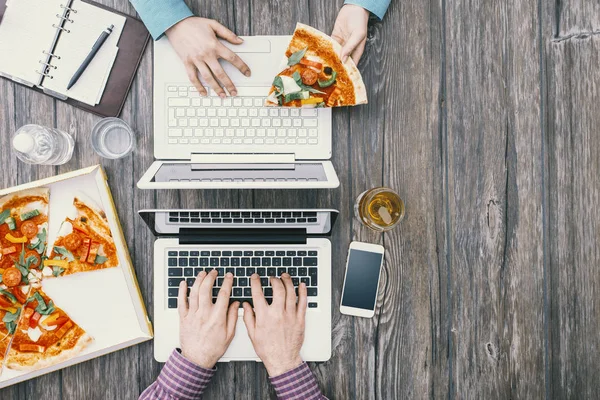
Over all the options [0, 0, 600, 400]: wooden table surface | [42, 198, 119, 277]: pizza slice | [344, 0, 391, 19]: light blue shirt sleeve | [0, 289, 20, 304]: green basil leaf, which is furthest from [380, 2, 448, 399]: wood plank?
[0, 289, 20, 304]: green basil leaf

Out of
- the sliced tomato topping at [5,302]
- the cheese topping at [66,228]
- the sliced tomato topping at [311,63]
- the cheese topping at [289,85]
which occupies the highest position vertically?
the sliced tomato topping at [311,63]

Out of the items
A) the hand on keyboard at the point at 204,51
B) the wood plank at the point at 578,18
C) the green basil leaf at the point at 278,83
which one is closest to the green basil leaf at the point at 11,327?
the hand on keyboard at the point at 204,51

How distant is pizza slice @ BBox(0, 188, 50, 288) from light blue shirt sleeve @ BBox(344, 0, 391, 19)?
939 millimetres

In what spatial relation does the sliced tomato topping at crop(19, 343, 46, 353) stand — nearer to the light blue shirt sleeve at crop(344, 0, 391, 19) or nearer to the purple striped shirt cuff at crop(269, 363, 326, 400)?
the purple striped shirt cuff at crop(269, 363, 326, 400)

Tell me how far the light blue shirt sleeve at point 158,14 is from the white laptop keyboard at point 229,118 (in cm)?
14

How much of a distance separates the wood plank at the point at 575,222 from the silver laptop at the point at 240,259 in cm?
64

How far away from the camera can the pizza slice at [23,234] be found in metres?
1.10

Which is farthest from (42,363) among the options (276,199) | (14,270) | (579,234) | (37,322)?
(579,234)

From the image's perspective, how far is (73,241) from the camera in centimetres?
111

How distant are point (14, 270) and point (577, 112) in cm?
155

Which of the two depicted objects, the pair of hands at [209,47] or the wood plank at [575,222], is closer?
the pair of hands at [209,47]

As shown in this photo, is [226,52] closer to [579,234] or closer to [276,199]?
[276,199]

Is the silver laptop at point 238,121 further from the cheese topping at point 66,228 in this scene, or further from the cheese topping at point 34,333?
the cheese topping at point 34,333

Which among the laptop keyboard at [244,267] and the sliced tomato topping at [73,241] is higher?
the sliced tomato topping at [73,241]
